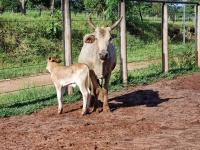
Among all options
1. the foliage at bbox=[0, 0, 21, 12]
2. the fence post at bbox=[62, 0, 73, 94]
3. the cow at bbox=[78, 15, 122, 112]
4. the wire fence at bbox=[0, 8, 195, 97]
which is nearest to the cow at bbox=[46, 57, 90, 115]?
the cow at bbox=[78, 15, 122, 112]

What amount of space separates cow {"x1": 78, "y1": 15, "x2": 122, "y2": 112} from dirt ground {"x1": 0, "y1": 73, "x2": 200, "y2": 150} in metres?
0.44

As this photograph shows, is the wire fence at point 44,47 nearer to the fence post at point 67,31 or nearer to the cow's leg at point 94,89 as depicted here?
the fence post at point 67,31

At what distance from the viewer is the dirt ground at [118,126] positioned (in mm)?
5809

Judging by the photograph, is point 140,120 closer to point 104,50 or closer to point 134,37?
point 104,50

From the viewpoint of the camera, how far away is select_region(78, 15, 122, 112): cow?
7.59 metres

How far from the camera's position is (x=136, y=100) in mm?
9047

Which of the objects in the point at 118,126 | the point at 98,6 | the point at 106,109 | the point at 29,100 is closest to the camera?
the point at 118,126

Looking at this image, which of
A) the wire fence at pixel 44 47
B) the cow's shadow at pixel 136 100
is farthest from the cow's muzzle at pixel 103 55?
the wire fence at pixel 44 47

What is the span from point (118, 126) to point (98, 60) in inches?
66.7

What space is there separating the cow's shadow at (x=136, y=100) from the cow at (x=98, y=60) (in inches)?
16.7

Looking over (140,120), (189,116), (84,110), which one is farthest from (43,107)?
(189,116)

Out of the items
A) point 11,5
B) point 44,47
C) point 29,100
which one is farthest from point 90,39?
point 11,5

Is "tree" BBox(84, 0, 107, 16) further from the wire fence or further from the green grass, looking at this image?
the green grass

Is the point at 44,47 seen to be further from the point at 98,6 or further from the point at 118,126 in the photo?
the point at 118,126
